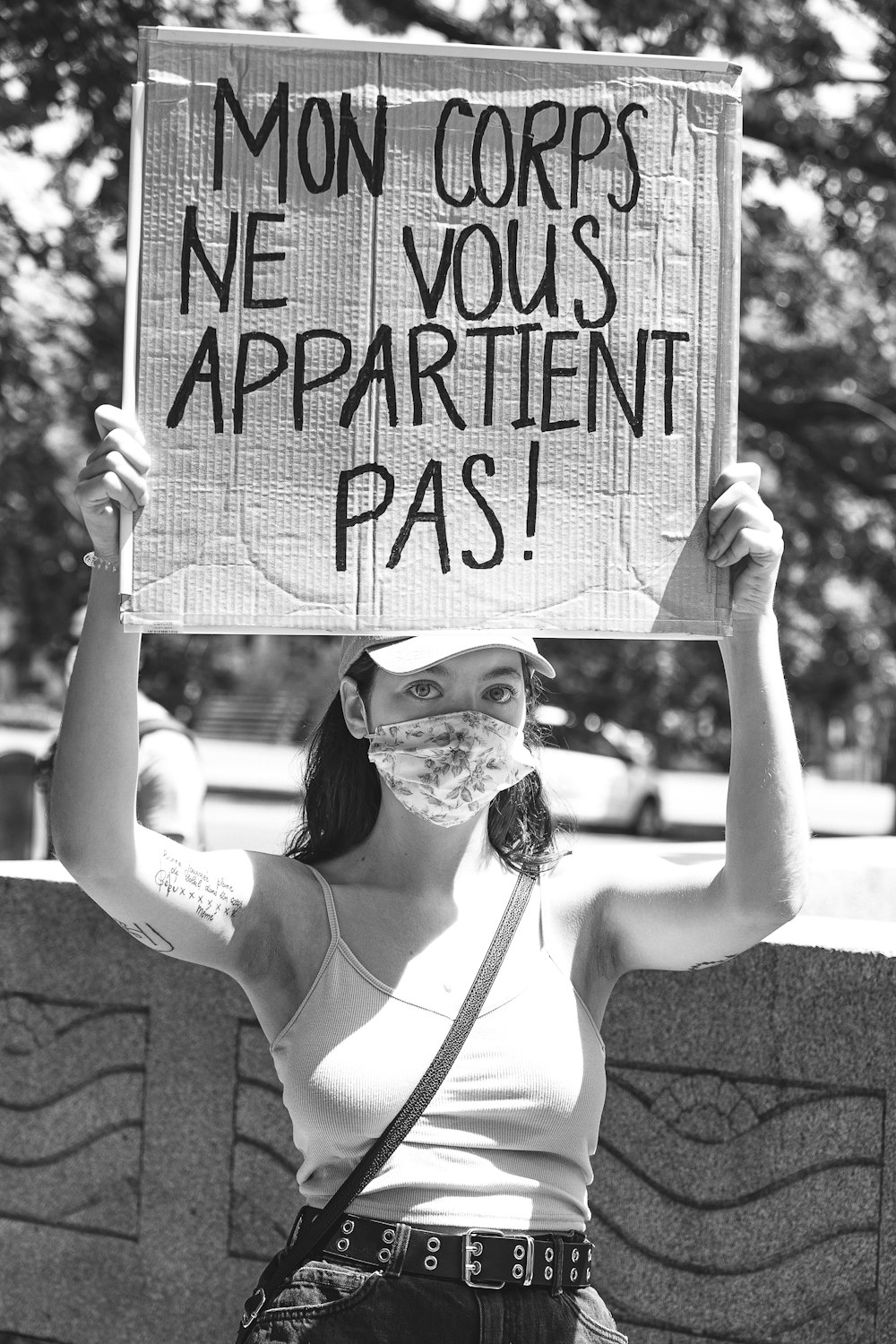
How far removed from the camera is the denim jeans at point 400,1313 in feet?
6.93

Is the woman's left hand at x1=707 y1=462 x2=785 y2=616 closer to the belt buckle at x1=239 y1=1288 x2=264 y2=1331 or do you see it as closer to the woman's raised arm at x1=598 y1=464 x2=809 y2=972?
the woman's raised arm at x1=598 y1=464 x2=809 y2=972

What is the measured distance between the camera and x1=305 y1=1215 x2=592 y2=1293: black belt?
7.03 ft

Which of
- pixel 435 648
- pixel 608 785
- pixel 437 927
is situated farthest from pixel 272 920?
A: pixel 608 785

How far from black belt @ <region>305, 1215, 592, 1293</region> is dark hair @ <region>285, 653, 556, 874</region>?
0.61 m

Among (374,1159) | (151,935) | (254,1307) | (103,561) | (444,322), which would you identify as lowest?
(254,1307)

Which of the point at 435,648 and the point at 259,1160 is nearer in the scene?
the point at 435,648

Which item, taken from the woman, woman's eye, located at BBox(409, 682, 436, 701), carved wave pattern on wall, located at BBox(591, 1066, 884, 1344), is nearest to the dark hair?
the woman

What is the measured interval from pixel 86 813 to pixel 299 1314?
0.77 meters

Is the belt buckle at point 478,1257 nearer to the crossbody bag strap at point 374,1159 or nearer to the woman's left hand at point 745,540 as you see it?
the crossbody bag strap at point 374,1159

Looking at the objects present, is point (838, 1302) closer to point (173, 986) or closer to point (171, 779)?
point (173, 986)

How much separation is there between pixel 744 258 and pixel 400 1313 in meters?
10.2

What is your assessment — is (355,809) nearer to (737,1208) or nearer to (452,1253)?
(452,1253)

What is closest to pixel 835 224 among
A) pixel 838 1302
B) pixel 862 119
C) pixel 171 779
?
→ pixel 862 119

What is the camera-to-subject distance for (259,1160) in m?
3.68
